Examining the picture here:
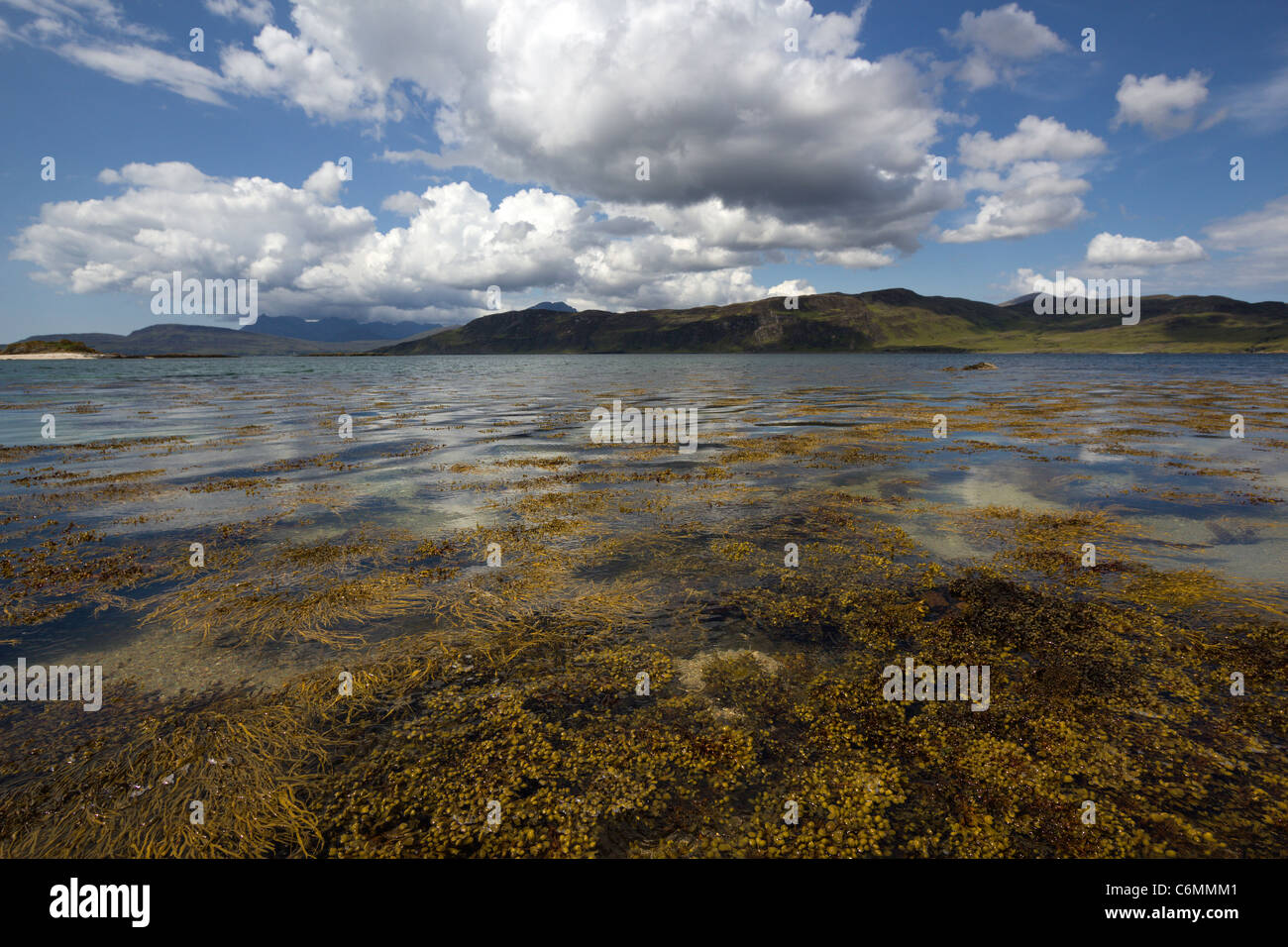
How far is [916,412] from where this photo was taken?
49.1 m

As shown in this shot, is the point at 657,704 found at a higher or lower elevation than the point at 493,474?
lower

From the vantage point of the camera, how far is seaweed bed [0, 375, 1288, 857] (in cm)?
611

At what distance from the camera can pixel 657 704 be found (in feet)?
27.4

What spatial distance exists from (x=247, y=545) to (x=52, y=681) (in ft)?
22.7

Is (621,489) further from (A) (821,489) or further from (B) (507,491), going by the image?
(A) (821,489)

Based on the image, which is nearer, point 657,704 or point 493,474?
point 657,704

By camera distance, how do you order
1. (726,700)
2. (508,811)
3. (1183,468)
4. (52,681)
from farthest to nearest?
1. (1183,468)
2. (52,681)
3. (726,700)
4. (508,811)

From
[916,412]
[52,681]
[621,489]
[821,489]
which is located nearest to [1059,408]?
[916,412]

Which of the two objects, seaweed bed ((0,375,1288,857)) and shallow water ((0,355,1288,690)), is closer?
seaweed bed ((0,375,1288,857))

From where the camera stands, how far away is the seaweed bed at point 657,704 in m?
6.11

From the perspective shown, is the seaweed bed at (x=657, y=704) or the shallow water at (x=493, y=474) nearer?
the seaweed bed at (x=657, y=704)

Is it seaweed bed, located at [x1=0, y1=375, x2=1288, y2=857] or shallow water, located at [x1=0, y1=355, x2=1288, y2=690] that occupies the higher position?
shallow water, located at [x1=0, y1=355, x2=1288, y2=690]

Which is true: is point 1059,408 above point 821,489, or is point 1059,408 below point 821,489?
above

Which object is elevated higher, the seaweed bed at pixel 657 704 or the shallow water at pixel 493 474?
the shallow water at pixel 493 474
